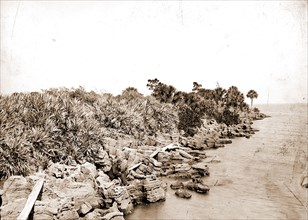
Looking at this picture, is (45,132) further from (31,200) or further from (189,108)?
(189,108)

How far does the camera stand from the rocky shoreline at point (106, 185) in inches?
263

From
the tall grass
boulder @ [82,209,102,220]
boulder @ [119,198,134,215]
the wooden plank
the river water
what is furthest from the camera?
the river water

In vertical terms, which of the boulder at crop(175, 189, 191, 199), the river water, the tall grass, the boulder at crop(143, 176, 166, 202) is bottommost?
the river water

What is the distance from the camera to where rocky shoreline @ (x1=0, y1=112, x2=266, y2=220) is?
6691 millimetres

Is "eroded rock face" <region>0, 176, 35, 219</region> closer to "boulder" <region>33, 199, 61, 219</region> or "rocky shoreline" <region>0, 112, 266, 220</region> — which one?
"rocky shoreline" <region>0, 112, 266, 220</region>

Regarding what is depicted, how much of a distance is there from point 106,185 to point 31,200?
2.81 m

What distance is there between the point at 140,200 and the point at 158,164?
4.16 m

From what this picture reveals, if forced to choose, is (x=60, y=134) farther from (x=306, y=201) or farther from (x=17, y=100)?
(x=306, y=201)

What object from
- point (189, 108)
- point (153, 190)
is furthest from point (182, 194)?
point (189, 108)

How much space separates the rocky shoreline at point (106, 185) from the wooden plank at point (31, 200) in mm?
135

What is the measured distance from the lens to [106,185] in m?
8.88

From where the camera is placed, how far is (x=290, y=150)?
850 inches

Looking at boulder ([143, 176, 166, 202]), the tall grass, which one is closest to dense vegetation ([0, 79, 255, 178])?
the tall grass

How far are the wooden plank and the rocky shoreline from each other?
0.44ft
